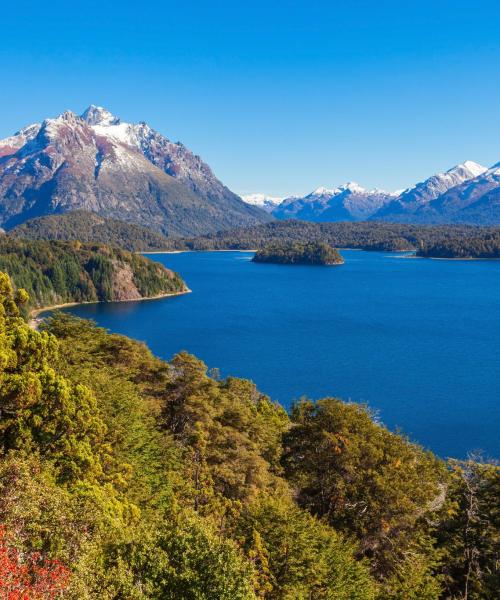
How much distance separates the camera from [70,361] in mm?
51000

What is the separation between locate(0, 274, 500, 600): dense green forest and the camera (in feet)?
66.2

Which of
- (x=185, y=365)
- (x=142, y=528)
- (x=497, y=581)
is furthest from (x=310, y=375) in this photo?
(x=142, y=528)

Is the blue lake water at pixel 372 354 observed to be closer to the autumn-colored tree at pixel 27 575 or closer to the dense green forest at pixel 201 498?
the dense green forest at pixel 201 498

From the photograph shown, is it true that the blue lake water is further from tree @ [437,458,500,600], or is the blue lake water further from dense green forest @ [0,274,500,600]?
tree @ [437,458,500,600]

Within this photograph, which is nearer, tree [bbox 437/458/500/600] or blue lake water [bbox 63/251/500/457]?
tree [bbox 437/458/500/600]

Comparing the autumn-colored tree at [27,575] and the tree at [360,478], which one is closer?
the autumn-colored tree at [27,575]

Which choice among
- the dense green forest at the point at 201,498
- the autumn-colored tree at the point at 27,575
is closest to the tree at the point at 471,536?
the dense green forest at the point at 201,498

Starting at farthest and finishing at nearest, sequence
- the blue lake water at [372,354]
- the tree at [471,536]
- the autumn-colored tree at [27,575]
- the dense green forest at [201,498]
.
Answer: the blue lake water at [372,354] → the tree at [471,536] → the dense green forest at [201,498] → the autumn-colored tree at [27,575]

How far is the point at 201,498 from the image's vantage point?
38719 millimetres

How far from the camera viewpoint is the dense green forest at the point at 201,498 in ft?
66.2

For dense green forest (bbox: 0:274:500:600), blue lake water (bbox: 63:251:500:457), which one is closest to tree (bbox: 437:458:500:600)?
dense green forest (bbox: 0:274:500:600)

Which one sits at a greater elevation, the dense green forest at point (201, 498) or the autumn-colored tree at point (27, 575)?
the autumn-colored tree at point (27, 575)

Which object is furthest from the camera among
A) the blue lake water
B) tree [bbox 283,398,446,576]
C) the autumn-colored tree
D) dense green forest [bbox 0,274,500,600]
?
the blue lake water

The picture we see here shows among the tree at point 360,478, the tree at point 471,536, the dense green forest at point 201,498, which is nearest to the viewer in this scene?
the dense green forest at point 201,498
